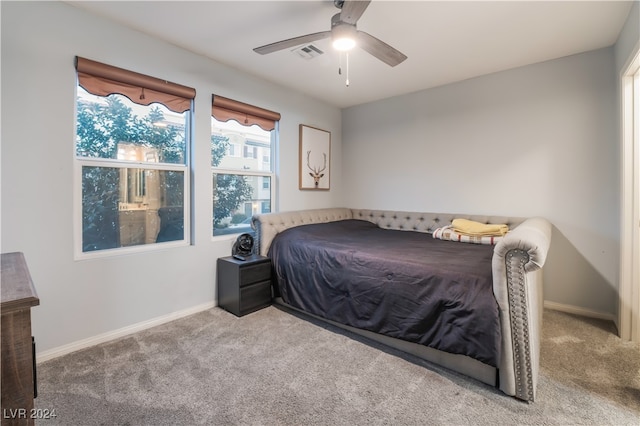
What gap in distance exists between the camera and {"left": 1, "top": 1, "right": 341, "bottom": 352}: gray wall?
1860mm

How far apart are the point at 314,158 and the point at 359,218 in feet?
3.51

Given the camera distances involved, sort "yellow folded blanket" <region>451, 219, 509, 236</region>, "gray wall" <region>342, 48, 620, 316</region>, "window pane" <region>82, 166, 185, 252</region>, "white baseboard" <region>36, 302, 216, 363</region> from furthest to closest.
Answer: "yellow folded blanket" <region>451, 219, 509, 236</region>
"gray wall" <region>342, 48, 620, 316</region>
"window pane" <region>82, 166, 185, 252</region>
"white baseboard" <region>36, 302, 216, 363</region>

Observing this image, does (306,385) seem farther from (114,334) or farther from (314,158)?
(314,158)

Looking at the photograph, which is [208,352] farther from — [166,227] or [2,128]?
[2,128]

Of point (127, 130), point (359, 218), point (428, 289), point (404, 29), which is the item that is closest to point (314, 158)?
point (359, 218)

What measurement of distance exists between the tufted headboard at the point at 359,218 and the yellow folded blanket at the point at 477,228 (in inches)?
8.6

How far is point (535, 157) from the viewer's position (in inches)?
117

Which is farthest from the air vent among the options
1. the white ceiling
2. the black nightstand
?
the black nightstand

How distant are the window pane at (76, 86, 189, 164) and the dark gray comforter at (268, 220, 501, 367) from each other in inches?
53.4

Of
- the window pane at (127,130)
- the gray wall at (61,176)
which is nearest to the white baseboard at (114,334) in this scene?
the gray wall at (61,176)

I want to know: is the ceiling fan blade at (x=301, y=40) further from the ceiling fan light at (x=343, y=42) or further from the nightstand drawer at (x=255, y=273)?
the nightstand drawer at (x=255, y=273)

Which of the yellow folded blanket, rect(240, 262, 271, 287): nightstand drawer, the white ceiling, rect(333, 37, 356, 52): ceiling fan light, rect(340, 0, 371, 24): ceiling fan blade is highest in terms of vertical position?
the white ceiling

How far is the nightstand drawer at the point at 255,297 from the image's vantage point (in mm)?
2715

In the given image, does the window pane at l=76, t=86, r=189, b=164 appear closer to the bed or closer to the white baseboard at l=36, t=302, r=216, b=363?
the bed
